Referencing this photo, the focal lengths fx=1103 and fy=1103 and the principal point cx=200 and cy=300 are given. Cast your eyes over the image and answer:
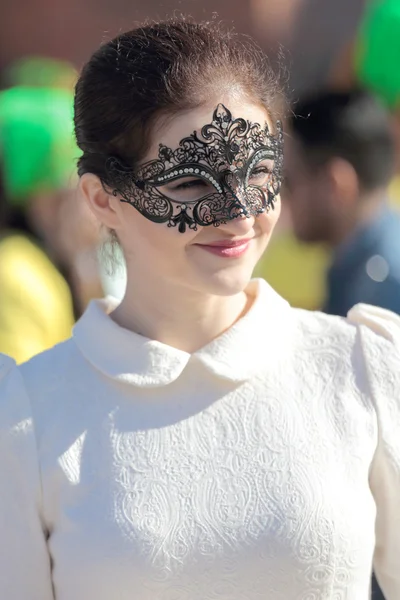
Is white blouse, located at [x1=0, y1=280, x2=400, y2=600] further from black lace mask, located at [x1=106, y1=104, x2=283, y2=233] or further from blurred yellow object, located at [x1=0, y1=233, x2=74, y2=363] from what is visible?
blurred yellow object, located at [x1=0, y1=233, x2=74, y2=363]

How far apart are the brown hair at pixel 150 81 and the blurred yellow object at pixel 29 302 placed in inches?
44.3

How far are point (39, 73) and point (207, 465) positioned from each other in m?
3.91

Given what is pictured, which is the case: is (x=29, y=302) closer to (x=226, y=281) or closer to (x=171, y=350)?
(x=171, y=350)

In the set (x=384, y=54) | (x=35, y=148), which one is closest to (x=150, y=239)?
(x=35, y=148)

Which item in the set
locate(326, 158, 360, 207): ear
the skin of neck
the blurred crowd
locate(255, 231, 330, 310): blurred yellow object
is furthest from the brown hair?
locate(255, 231, 330, 310): blurred yellow object

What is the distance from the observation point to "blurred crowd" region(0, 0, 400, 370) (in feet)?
11.1

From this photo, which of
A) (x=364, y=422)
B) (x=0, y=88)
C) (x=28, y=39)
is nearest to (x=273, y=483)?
(x=364, y=422)

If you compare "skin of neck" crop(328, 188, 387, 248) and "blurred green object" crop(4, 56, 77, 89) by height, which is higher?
"skin of neck" crop(328, 188, 387, 248)

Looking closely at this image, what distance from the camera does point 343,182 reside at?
4.08 meters

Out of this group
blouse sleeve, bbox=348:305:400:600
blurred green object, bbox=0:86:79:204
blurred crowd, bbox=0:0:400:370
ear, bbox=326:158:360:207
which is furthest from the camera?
ear, bbox=326:158:360:207

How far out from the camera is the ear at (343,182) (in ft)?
13.3

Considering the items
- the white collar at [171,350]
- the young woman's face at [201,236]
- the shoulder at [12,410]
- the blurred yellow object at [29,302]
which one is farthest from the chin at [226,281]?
the blurred yellow object at [29,302]

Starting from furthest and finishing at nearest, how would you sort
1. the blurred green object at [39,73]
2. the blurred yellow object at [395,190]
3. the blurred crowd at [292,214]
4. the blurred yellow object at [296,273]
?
1. the blurred green object at [39,73]
2. the blurred yellow object at [395,190]
3. the blurred yellow object at [296,273]
4. the blurred crowd at [292,214]

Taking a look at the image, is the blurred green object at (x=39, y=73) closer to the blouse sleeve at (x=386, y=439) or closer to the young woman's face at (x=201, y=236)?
the young woman's face at (x=201, y=236)
